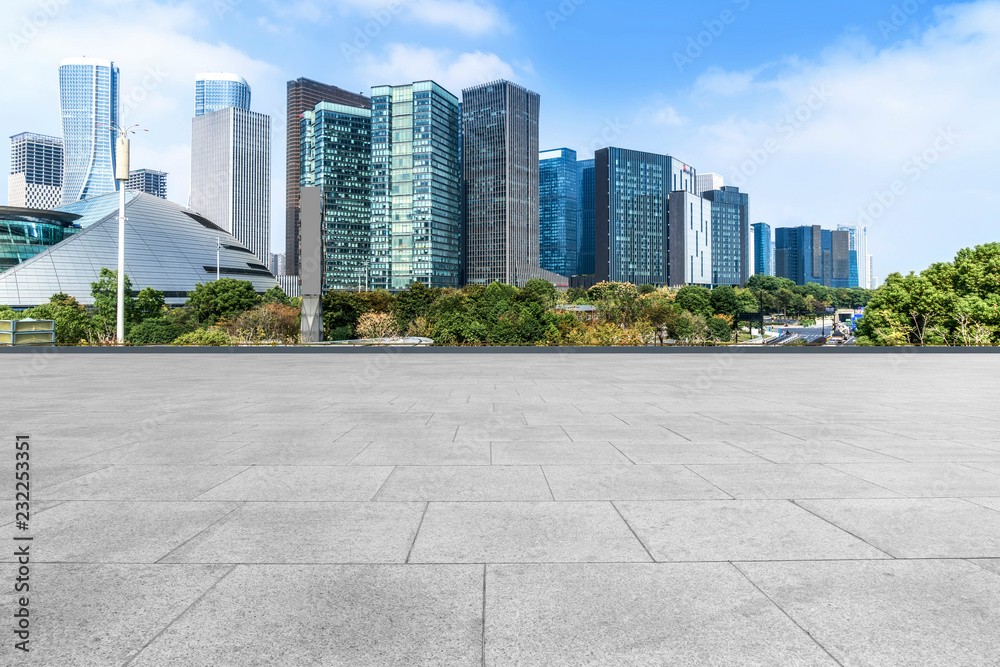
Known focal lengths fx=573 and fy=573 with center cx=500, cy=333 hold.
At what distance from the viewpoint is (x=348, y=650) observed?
288cm

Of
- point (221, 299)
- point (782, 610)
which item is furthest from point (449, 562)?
point (221, 299)

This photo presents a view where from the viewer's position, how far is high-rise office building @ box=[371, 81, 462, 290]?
634 feet

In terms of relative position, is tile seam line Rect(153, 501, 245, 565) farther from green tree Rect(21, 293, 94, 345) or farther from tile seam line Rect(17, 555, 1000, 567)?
green tree Rect(21, 293, 94, 345)

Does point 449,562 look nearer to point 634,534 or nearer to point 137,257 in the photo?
point 634,534

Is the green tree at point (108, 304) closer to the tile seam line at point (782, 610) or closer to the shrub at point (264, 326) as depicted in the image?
the shrub at point (264, 326)

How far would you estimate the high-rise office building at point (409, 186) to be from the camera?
193125 mm

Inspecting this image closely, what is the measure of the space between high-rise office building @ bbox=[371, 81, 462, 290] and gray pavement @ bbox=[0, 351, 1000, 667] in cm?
18565

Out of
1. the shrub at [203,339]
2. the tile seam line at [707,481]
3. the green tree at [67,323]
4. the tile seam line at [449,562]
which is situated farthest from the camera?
the green tree at [67,323]

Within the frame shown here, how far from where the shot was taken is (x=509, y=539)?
4391 mm

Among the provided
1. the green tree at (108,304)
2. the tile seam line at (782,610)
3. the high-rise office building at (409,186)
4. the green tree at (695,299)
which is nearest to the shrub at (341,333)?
the green tree at (108,304)

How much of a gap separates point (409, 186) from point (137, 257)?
340 ft

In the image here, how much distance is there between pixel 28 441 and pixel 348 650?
Answer: 782 cm

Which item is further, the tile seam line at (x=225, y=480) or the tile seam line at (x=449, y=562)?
the tile seam line at (x=225, y=480)

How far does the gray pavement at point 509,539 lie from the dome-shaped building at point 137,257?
10681cm
